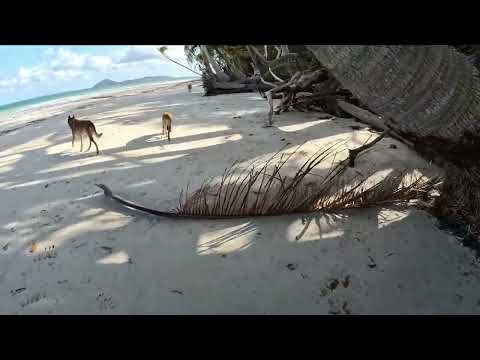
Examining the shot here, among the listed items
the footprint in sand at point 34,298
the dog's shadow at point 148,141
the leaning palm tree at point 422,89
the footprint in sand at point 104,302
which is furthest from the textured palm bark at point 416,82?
the dog's shadow at point 148,141

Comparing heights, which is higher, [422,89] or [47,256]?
Result: [422,89]

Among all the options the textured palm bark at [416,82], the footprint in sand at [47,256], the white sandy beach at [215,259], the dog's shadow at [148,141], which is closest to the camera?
the textured palm bark at [416,82]

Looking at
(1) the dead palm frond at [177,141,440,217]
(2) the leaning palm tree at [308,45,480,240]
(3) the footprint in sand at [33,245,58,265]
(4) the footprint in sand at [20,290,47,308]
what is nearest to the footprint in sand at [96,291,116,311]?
(4) the footprint in sand at [20,290,47,308]

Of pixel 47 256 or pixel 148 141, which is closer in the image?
pixel 47 256

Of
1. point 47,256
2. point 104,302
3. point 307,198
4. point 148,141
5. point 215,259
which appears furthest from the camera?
point 148,141

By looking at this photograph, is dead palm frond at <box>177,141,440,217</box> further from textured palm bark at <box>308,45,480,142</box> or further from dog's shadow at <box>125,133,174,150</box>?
dog's shadow at <box>125,133,174,150</box>

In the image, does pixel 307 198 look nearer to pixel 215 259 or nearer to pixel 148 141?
pixel 215 259

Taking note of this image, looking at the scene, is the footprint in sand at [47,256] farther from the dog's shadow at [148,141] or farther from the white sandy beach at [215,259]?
the dog's shadow at [148,141]

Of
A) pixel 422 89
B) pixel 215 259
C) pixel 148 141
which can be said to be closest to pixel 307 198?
pixel 215 259

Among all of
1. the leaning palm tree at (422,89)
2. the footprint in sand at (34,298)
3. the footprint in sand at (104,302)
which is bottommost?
the footprint in sand at (34,298)

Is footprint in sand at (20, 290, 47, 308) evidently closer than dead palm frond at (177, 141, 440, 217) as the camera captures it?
Yes

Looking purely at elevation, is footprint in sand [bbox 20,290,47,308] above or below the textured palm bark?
below
